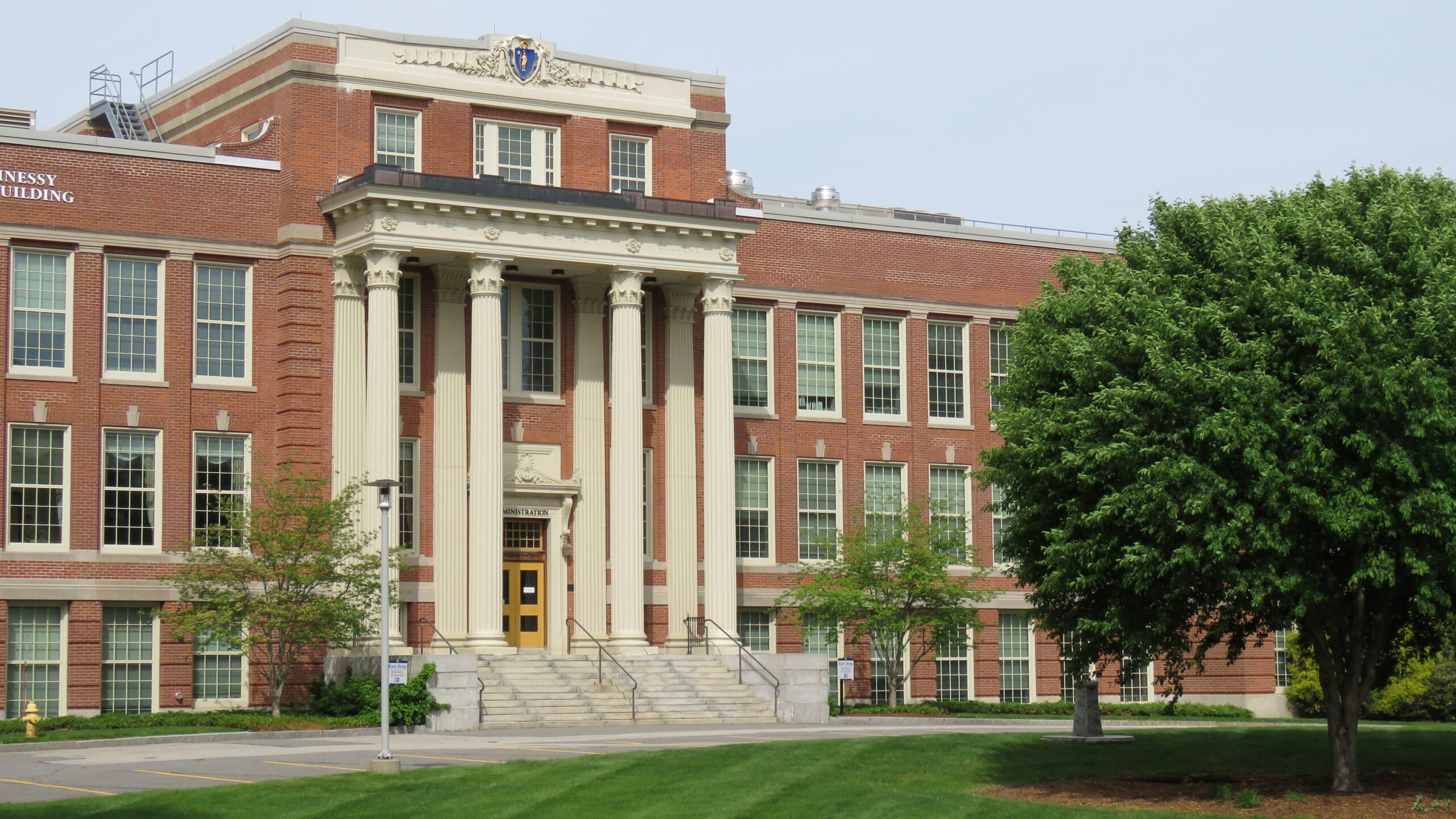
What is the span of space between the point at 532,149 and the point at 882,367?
483 inches

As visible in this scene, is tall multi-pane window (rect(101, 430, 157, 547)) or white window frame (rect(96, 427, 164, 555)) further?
tall multi-pane window (rect(101, 430, 157, 547))

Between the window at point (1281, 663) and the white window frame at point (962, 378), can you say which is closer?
the white window frame at point (962, 378)

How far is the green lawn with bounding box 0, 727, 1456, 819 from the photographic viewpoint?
22703mm

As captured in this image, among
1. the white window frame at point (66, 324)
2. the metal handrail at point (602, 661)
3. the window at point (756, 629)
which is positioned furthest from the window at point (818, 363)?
the white window frame at point (66, 324)

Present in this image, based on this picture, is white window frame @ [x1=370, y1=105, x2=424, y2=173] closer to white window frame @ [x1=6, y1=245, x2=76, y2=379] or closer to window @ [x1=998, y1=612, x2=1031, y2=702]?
white window frame @ [x1=6, y1=245, x2=76, y2=379]

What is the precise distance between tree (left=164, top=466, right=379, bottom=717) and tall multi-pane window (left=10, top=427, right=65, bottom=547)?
9.60ft

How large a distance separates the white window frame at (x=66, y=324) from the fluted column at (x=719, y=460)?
1507 cm

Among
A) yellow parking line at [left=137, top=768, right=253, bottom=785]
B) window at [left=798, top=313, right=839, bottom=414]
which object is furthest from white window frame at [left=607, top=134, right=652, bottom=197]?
yellow parking line at [left=137, top=768, right=253, bottom=785]

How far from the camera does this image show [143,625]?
4206 cm

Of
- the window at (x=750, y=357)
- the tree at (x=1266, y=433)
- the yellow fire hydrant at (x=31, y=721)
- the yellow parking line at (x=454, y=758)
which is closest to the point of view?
the tree at (x=1266, y=433)

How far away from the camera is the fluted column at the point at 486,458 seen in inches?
1673

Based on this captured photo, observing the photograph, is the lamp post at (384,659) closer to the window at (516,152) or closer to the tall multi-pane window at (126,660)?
the tall multi-pane window at (126,660)

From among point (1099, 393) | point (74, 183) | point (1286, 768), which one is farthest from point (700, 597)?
point (1099, 393)

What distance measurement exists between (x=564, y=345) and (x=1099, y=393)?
78.8 ft
